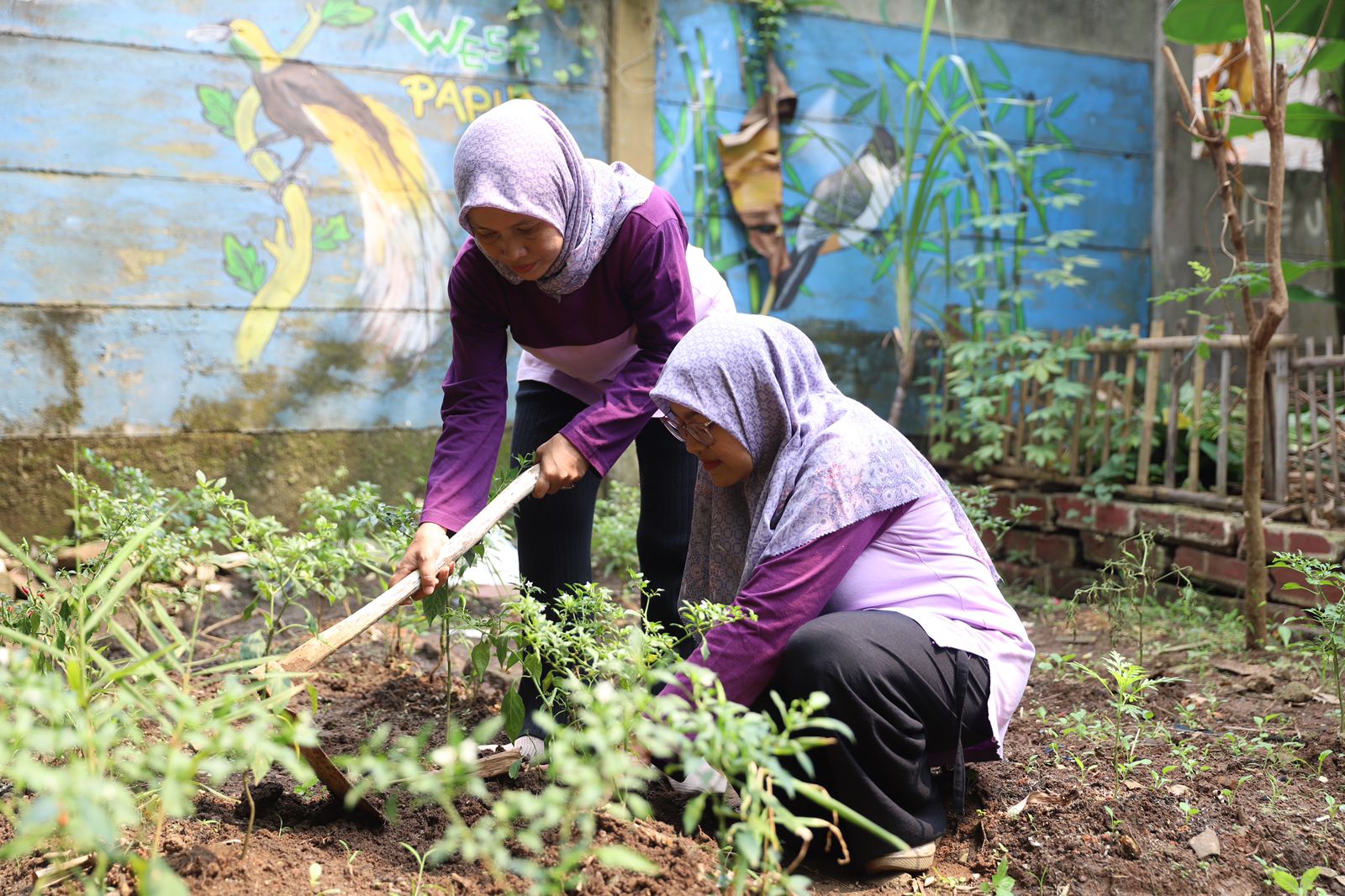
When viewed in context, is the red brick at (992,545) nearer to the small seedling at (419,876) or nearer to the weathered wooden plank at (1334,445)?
the weathered wooden plank at (1334,445)

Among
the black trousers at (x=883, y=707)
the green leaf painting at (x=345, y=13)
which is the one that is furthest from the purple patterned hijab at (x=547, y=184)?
the green leaf painting at (x=345, y=13)

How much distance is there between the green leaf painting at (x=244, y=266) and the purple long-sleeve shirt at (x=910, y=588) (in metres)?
3.13

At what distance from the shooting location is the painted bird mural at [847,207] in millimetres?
5586

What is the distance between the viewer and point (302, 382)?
15.3 feet

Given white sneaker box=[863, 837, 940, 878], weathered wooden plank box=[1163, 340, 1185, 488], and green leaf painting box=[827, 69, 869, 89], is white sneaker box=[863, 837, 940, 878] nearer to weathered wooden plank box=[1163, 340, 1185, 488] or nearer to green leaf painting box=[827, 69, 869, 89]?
weathered wooden plank box=[1163, 340, 1185, 488]

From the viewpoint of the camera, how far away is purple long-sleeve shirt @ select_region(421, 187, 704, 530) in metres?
2.46

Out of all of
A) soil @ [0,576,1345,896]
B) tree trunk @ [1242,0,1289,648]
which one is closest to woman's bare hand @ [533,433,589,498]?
soil @ [0,576,1345,896]

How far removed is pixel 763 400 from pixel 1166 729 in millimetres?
1395

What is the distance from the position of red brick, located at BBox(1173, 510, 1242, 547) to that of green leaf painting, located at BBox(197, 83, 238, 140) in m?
4.30

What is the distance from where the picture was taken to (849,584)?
7.46 ft

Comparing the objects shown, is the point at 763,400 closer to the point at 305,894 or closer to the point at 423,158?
the point at 305,894

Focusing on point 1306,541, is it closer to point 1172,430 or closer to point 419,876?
point 1172,430

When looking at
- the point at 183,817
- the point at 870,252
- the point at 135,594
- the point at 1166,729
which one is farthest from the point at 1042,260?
the point at 183,817

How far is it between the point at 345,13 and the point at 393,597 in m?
3.50
